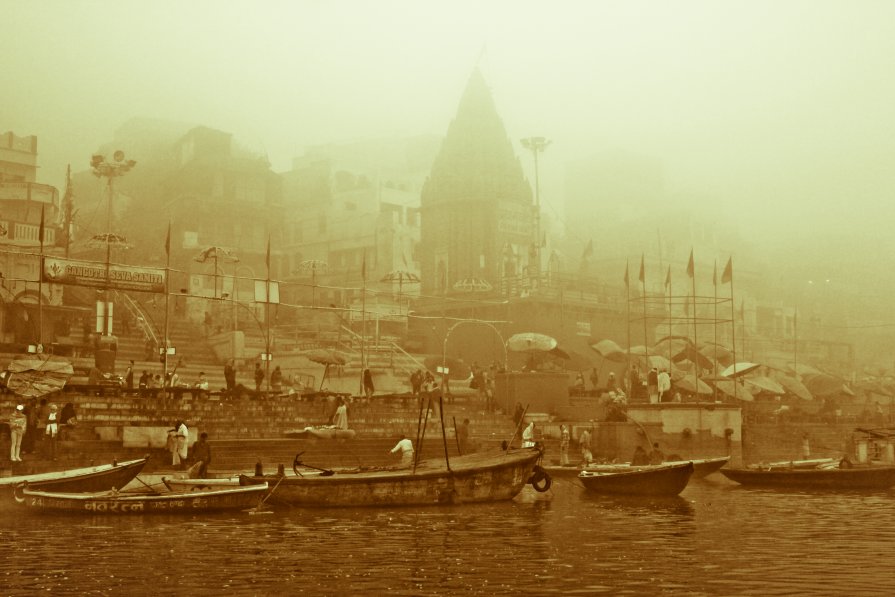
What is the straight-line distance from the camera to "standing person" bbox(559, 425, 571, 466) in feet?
99.1

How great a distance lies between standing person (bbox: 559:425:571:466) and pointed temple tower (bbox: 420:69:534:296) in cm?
2453

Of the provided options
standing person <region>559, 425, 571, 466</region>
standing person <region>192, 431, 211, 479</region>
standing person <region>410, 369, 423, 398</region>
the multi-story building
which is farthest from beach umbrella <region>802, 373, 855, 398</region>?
standing person <region>192, 431, 211, 479</region>

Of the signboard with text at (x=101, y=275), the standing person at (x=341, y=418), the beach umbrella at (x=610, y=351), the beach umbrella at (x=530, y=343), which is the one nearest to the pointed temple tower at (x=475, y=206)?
the beach umbrella at (x=610, y=351)

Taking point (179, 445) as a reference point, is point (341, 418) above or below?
above

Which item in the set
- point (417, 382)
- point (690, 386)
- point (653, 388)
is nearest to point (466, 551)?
point (417, 382)

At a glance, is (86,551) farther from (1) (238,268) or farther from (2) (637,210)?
(2) (637,210)

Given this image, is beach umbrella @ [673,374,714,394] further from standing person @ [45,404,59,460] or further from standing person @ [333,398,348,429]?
standing person @ [45,404,59,460]

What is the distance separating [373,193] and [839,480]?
4865cm

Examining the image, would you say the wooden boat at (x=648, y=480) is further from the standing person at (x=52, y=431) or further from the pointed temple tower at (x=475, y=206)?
the pointed temple tower at (x=475, y=206)

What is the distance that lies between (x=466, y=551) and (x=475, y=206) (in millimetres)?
43837

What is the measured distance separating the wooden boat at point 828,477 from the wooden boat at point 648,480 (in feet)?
12.3

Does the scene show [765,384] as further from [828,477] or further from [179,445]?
[179,445]

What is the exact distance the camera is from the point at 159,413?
25844 mm

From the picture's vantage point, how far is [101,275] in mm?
28484
